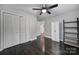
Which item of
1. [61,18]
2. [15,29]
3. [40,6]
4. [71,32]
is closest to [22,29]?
[15,29]

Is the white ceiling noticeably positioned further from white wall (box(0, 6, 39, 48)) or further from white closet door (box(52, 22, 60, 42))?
white closet door (box(52, 22, 60, 42))

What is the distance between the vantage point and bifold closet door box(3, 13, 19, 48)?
4.25ft

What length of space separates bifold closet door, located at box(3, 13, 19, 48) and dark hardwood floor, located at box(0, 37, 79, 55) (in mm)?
107

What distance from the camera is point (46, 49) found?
1337 mm

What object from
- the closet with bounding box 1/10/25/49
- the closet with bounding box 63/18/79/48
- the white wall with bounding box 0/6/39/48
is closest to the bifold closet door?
the closet with bounding box 1/10/25/49

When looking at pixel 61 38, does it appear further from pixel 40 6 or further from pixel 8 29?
pixel 8 29

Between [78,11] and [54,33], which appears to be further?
[54,33]

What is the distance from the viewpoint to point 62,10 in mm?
1336

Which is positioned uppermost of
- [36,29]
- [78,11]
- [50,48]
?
[78,11]

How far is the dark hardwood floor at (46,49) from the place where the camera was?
1320mm

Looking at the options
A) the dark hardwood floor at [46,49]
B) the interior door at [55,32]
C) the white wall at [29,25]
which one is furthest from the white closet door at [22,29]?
the interior door at [55,32]

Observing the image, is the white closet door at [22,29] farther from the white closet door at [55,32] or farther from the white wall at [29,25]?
the white closet door at [55,32]
